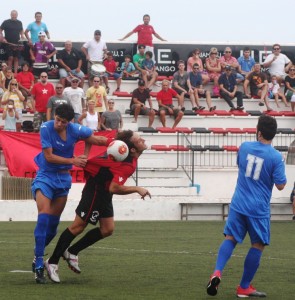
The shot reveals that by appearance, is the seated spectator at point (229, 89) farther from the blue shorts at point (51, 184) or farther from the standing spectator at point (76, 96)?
the blue shorts at point (51, 184)

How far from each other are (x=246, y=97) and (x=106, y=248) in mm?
19407

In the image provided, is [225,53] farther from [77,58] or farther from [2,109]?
[2,109]

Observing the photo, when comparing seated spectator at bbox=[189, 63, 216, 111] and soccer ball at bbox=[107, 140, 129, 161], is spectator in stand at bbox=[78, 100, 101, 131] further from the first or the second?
soccer ball at bbox=[107, 140, 129, 161]

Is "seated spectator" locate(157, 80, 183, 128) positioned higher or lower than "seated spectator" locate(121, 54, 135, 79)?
lower

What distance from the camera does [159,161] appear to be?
3059cm

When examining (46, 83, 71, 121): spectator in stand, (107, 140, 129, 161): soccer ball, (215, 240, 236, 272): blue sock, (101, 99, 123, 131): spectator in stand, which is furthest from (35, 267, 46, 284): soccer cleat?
(101, 99, 123, 131): spectator in stand

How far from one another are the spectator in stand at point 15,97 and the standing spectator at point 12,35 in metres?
2.73

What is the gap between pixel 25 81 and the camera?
1247 inches

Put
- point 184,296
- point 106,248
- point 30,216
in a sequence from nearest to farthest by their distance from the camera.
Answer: point 184,296, point 106,248, point 30,216

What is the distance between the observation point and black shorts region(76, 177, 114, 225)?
1161 centimetres

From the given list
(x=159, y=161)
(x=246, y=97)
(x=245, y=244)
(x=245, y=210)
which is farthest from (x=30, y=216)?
(x=245, y=210)

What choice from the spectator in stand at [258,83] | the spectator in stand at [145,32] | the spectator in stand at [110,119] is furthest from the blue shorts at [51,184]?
the spectator in stand at [145,32]

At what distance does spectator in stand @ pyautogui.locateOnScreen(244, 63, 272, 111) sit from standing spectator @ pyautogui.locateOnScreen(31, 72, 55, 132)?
294 inches

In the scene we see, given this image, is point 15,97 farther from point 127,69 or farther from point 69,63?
point 127,69
